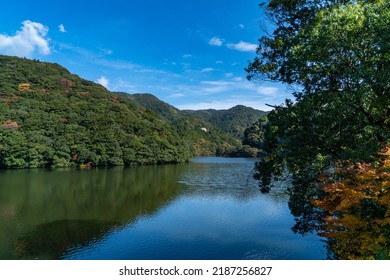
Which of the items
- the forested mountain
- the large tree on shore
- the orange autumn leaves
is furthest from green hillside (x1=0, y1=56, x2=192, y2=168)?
the orange autumn leaves

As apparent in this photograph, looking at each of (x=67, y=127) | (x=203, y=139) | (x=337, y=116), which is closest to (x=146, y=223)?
(x=337, y=116)

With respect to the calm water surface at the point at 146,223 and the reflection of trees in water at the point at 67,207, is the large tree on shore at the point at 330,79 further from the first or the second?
the reflection of trees in water at the point at 67,207

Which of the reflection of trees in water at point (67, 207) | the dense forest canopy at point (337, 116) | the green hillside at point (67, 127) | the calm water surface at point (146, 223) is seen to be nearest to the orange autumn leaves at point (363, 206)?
the dense forest canopy at point (337, 116)

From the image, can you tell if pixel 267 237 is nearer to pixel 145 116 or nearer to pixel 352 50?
pixel 352 50

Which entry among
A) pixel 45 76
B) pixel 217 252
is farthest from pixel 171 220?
pixel 45 76

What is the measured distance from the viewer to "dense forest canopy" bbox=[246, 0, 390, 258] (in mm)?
8656

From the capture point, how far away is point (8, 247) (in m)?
16.5

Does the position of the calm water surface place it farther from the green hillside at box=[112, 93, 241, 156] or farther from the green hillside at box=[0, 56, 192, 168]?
the green hillside at box=[112, 93, 241, 156]

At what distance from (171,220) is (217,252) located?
692 cm

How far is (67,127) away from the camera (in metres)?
62.8

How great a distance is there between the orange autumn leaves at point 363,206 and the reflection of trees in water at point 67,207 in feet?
42.4

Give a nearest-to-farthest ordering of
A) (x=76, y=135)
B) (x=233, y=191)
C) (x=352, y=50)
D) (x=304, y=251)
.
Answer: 1. (x=352, y=50)
2. (x=304, y=251)
3. (x=233, y=191)
4. (x=76, y=135)

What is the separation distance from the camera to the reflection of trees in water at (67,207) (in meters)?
17.5

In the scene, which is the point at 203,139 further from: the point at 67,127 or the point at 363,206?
the point at 363,206
